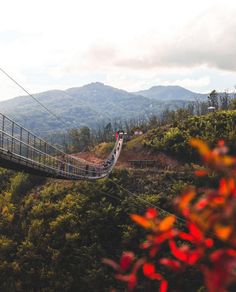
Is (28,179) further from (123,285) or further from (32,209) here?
(123,285)

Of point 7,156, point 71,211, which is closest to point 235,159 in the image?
point 7,156

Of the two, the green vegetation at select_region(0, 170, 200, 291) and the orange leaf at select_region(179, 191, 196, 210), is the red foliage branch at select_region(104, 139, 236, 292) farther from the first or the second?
the green vegetation at select_region(0, 170, 200, 291)

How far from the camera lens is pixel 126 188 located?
4753cm

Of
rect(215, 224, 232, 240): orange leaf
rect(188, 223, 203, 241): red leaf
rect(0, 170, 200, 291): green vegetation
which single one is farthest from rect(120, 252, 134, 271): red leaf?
rect(0, 170, 200, 291): green vegetation

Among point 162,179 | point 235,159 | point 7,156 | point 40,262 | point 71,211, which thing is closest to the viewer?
point 235,159

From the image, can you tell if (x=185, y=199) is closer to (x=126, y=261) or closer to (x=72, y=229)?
(x=126, y=261)

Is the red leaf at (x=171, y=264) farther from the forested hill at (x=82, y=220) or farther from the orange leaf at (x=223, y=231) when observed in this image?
the forested hill at (x=82, y=220)

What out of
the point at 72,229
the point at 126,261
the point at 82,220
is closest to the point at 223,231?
the point at 126,261

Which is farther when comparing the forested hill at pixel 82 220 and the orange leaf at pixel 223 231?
the forested hill at pixel 82 220

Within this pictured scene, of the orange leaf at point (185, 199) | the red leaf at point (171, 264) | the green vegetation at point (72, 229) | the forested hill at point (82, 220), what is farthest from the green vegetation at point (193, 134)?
the orange leaf at point (185, 199)

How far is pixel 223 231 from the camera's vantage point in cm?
164

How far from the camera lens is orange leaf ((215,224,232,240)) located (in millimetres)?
1625

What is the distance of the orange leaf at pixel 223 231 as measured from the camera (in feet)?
5.33

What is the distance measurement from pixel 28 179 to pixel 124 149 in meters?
14.8
